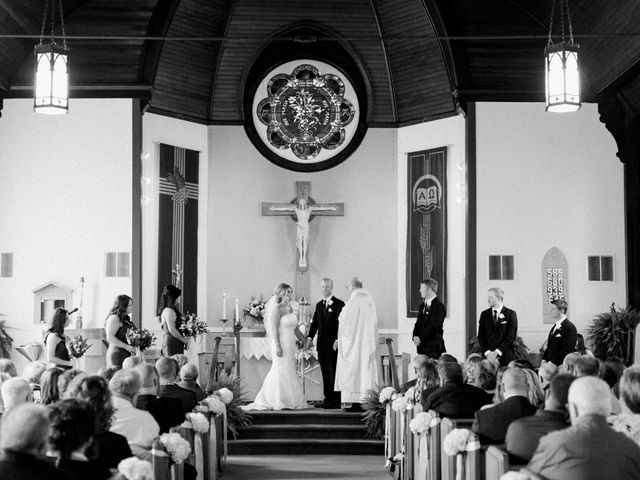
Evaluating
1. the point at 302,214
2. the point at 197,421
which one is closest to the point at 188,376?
the point at 197,421

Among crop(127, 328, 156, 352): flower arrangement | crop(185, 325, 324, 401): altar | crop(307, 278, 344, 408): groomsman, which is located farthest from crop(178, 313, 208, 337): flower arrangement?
crop(307, 278, 344, 408): groomsman

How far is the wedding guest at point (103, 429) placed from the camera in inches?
200

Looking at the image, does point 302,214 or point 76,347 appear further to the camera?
point 302,214

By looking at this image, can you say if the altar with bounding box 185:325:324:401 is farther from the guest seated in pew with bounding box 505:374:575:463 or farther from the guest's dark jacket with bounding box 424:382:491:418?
the guest seated in pew with bounding box 505:374:575:463

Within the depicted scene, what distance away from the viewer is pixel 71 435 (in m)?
4.30

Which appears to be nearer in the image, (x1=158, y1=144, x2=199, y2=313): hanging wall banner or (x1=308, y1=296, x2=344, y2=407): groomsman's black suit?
(x1=308, y1=296, x2=344, y2=407): groomsman's black suit

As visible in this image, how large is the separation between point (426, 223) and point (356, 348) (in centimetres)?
403

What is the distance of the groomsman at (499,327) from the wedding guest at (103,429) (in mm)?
7612

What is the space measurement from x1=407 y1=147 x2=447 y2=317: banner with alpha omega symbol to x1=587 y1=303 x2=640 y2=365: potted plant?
2647 millimetres

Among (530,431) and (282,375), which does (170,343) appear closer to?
(282,375)

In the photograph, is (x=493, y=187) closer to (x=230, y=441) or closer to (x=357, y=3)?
(x=357, y=3)

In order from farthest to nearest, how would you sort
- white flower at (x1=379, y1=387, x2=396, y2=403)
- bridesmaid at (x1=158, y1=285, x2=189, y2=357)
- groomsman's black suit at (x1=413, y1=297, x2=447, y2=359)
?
bridesmaid at (x1=158, y1=285, x2=189, y2=357) < groomsman's black suit at (x1=413, y1=297, x2=447, y2=359) < white flower at (x1=379, y1=387, x2=396, y2=403)

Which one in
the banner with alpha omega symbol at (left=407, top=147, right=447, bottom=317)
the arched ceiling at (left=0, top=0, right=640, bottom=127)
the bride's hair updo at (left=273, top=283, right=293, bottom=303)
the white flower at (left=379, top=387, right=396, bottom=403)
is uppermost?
the arched ceiling at (left=0, top=0, right=640, bottom=127)

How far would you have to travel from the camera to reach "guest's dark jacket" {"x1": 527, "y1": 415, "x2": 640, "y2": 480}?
4305mm
